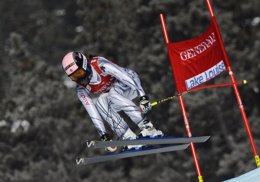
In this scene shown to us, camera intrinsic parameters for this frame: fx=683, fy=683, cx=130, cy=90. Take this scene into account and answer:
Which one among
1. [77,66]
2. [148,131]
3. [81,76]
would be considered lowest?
[148,131]

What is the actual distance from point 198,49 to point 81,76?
265cm

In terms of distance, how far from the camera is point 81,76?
1090 centimetres

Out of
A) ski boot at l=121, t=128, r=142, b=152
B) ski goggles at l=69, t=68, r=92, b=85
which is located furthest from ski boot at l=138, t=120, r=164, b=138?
ski goggles at l=69, t=68, r=92, b=85

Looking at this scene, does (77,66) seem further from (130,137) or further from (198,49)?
(198,49)

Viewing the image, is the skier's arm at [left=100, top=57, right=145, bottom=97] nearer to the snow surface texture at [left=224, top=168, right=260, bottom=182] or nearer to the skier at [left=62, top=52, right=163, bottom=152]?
the skier at [left=62, top=52, right=163, bottom=152]

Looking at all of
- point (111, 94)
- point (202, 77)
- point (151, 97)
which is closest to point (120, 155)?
point (111, 94)

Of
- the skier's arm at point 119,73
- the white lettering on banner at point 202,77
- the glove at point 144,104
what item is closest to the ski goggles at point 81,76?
the skier's arm at point 119,73

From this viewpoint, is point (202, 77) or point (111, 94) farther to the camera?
point (202, 77)

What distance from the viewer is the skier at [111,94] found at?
36.0ft

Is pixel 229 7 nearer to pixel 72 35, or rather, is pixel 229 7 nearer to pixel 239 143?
pixel 239 143

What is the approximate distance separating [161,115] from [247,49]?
16.8 feet

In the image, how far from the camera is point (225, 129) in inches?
1211

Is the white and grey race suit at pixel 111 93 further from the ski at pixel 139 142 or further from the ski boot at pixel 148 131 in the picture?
the ski at pixel 139 142

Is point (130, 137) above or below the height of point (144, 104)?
below
